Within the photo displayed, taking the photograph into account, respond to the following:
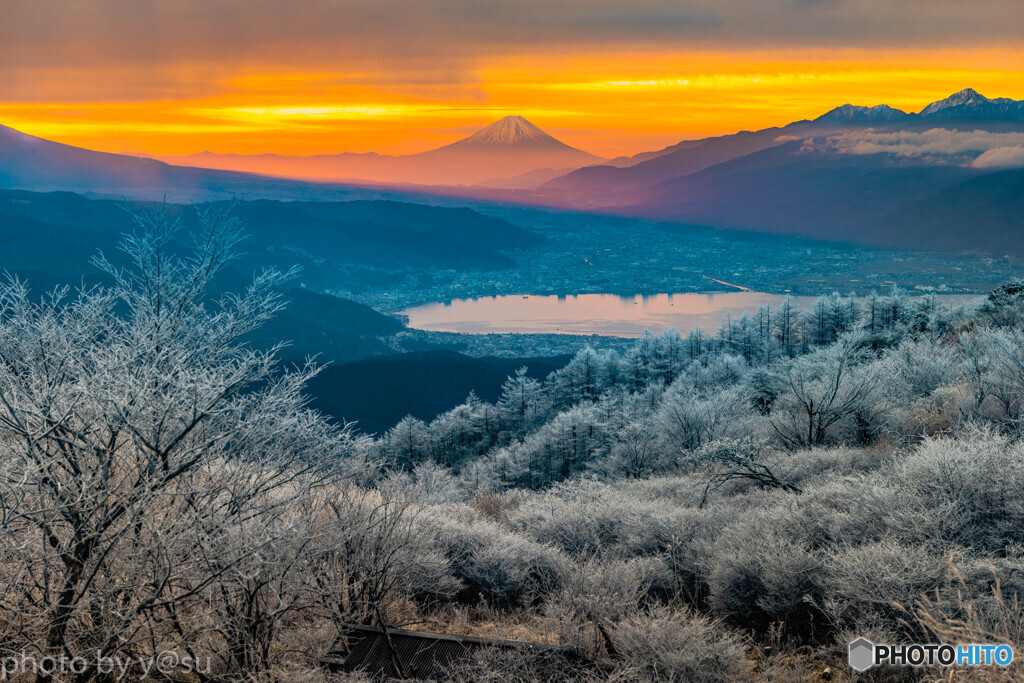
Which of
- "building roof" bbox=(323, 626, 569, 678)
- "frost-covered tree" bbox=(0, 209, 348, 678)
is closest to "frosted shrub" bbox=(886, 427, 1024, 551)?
"building roof" bbox=(323, 626, 569, 678)

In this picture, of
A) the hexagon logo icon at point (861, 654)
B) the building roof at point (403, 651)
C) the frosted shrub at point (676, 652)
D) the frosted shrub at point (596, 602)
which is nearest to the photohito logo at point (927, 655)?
the hexagon logo icon at point (861, 654)

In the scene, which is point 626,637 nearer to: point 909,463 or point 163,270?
point 909,463

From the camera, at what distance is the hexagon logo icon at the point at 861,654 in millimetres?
6900

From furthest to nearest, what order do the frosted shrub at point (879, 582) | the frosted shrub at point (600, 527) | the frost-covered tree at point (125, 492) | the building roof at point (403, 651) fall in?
the frosted shrub at point (600, 527), the building roof at point (403, 651), the frosted shrub at point (879, 582), the frost-covered tree at point (125, 492)

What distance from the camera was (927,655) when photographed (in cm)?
659

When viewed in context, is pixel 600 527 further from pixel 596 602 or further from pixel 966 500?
pixel 966 500

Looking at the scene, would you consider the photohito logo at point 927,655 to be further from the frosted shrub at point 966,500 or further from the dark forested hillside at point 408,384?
the dark forested hillside at point 408,384

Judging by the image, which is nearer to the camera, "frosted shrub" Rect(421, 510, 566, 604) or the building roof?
the building roof

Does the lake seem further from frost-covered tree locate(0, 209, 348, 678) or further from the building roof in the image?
frost-covered tree locate(0, 209, 348, 678)

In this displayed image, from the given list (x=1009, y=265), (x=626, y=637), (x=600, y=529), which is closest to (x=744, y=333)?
(x=600, y=529)

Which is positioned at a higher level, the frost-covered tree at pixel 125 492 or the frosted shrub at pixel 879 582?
the frost-covered tree at pixel 125 492

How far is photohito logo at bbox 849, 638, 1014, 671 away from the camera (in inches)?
227

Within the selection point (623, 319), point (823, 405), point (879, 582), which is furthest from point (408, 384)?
point (879, 582)

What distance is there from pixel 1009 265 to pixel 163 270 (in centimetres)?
21967
